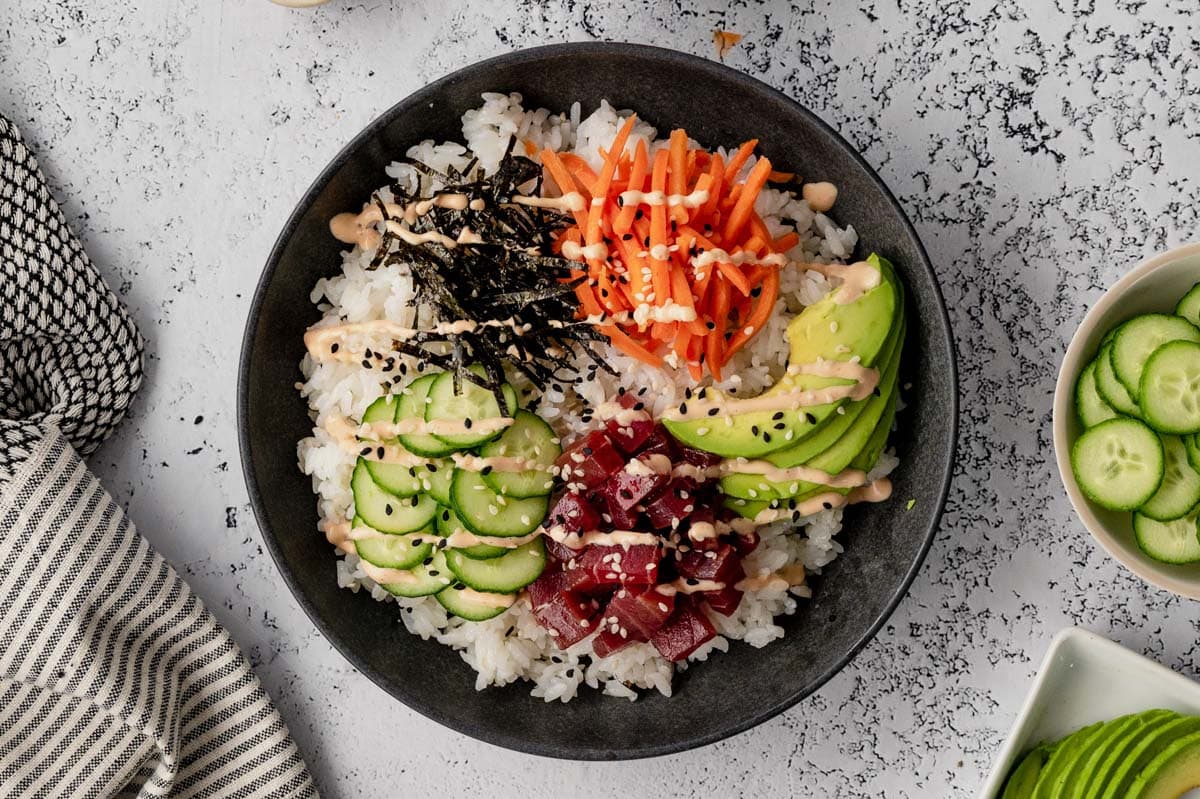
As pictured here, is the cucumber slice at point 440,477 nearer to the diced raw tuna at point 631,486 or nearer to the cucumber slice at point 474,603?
the cucumber slice at point 474,603

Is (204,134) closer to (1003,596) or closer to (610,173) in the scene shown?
(610,173)

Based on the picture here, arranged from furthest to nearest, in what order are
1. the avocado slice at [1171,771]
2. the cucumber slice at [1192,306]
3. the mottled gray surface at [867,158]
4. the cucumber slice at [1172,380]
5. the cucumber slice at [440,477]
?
the mottled gray surface at [867,158]
the cucumber slice at [440,477]
the avocado slice at [1171,771]
the cucumber slice at [1192,306]
the cucumber slice at [1172,380]

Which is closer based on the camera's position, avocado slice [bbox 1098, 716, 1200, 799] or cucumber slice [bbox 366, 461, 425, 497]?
avocado slice [bbox 1098, 716, 1200, 799]

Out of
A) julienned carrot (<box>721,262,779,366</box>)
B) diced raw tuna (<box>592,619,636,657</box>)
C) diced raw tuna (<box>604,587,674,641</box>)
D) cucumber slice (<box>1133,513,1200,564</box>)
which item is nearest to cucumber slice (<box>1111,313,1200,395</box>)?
cucumber slice (<box>1133,513,1200,564</box>)

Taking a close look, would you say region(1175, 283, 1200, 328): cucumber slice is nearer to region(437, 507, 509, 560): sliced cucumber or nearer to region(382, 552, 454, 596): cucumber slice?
region(437, 507, 509, 560): sliced cucumber

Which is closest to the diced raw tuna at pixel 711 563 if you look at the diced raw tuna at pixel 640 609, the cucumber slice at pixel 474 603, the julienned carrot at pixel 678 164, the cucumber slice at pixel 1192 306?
the diced raw tuna at pixel 640 609

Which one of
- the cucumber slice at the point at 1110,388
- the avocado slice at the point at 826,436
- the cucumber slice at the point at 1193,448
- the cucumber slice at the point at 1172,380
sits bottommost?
the avocado slice at the point at 826,436

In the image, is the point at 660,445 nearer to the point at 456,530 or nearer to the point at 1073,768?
the point at 456,530
